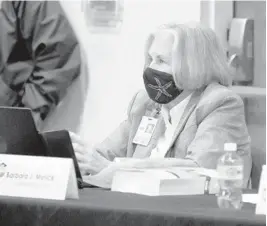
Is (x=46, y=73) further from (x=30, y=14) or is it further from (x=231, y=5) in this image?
(x=231, y=5)

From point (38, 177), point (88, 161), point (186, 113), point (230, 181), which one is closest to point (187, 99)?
point (186, 113)

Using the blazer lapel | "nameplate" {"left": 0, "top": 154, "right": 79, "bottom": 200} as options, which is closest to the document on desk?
"nameplate" {"left": 0, "top": 154, "right": 79, "bottom": 200}

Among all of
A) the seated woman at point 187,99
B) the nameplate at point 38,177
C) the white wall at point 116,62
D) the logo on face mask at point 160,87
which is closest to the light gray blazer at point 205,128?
the seated woman at point 187,99

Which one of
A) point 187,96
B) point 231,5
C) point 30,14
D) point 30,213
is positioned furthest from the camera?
point 231,5

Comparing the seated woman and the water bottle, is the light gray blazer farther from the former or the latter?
the water bottle

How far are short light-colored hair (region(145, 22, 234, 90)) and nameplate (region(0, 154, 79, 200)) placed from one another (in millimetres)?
1046

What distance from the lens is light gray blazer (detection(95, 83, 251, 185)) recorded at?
9.18 ft

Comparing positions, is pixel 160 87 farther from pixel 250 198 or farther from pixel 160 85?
pixel 250 198

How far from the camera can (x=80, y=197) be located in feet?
6.84

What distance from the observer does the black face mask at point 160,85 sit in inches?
117

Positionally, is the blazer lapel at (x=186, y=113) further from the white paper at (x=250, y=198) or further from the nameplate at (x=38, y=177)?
the nameplate at (x=38, y=177)

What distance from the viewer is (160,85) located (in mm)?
2971

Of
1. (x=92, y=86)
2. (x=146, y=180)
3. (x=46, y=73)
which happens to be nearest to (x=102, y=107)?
(x=92, y=86)

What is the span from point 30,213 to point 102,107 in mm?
2330
